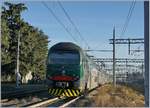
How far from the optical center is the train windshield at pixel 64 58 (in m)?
25.8

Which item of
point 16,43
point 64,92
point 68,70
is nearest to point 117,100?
point 64,92

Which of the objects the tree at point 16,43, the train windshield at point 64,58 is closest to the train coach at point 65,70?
the train windshield at point 64,58

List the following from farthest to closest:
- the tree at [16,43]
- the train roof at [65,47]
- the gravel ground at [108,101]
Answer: the tree at [16,43]
the train roof at [65,47]
the gravel ground at [108,101]

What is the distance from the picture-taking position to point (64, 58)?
25891mm

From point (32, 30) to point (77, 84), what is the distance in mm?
45767

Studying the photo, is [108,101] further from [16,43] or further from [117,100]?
[16,43]

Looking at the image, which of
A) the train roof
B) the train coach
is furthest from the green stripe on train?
the train roof

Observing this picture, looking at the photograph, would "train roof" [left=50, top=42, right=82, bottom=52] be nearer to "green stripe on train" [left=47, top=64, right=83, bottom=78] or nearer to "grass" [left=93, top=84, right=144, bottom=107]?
"green stripe on train" [left=47, top=64, right=83, bottom=78]

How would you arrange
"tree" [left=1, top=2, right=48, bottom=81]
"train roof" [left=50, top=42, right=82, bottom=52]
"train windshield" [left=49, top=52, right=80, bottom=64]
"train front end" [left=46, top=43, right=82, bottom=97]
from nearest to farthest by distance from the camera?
"train front end" [left=46, top=43, right=82, bottom=97], "train windshield" [left=49, top=52, right=80, bottom=64], "train roof" [left=50, top=42, right=82, bottom=52], "tree" [left=1, top=2, right=48, bottom=81]

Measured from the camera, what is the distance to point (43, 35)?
88.3 meters

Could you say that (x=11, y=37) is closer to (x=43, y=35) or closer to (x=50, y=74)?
(x=43, y=35)

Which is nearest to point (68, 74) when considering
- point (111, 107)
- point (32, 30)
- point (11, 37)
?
point (111, 107)

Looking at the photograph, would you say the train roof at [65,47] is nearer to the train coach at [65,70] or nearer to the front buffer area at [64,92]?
the train coach at [65,70]

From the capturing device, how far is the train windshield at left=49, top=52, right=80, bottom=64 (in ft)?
84.7
